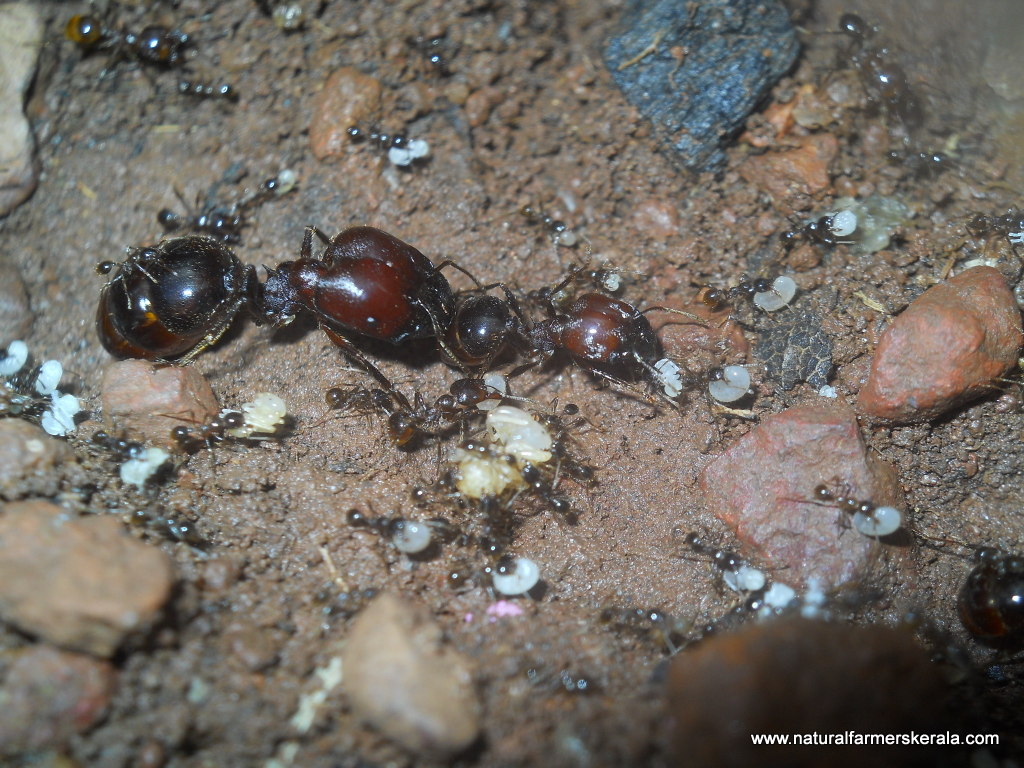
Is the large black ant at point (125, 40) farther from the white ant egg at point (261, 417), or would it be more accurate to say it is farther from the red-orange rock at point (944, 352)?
the red-orange rock at point (944, 352)

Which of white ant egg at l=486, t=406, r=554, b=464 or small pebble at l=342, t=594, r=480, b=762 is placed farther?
white ant egg at l=486, t=406, r=554, b=464

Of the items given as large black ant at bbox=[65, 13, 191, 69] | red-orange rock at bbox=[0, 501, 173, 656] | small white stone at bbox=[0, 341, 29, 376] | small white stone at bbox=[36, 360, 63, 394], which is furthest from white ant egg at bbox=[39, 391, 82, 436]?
large black ant at bbox=[65, 13, 191, 69]

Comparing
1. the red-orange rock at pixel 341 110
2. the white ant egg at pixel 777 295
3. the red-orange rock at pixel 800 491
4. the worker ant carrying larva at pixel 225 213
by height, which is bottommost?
the red-orange rock at pixel 800 491

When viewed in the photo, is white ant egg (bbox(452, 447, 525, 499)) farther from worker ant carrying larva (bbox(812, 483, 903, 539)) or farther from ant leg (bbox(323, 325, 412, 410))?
worker ant carrying larva (bbox(812, 483, 903, 539))

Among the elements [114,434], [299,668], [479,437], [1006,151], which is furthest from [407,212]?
[1006,151]

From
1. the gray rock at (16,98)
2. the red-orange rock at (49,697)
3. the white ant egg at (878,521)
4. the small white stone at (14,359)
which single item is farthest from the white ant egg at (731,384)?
the gray rock at (16,98)

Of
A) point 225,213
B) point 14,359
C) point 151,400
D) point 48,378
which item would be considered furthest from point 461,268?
point 14,359
